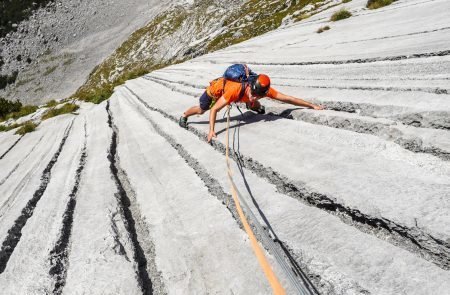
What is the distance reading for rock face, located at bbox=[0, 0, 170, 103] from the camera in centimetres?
5169

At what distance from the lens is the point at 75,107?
1427cm

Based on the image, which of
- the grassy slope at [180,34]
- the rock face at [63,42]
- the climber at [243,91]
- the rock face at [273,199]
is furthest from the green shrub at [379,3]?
the rock face at [63,42]

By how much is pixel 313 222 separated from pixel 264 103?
3.90 meters

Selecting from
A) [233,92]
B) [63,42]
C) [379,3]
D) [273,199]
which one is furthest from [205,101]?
[63,42]

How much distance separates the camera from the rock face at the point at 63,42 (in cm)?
5169

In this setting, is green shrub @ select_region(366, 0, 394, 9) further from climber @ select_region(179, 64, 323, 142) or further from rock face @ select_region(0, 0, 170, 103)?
rock face @ select_region(0, 0, 170, 103)

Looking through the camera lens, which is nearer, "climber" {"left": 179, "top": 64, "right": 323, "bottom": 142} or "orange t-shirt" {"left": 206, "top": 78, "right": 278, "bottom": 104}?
"climber" {"left": 179, "top": 64, "right": 323, "bottom": 142}

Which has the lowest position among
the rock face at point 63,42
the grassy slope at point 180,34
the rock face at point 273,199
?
the rock face at point 273,199

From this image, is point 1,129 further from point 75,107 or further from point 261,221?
point 261,221

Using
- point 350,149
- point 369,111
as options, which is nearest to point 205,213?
point 350,149

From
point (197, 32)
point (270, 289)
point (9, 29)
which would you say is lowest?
point (270, 289)

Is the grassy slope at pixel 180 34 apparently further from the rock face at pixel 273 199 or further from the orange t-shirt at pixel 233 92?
the rock face at pixel 273 199

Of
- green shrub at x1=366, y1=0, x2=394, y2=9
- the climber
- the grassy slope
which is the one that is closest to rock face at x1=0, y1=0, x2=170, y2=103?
the grassy slope

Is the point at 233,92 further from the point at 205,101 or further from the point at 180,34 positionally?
the point at 180,34
